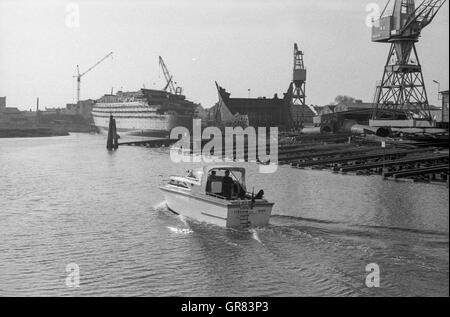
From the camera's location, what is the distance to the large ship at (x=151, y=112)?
164000mm

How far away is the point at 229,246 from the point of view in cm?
2633

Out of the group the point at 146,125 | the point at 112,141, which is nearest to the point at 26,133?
the point at 146,125

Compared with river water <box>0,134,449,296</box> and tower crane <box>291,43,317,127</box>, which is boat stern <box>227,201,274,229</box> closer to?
A: river water <box>0,134,449,296</box>

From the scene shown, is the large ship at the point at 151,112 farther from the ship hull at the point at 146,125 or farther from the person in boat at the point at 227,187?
the person in boat at the point at 227,187

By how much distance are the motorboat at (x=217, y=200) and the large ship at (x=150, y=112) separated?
128m

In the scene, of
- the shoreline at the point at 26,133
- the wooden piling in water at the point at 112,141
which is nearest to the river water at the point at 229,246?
the wooden piling in water at the point at 112,141

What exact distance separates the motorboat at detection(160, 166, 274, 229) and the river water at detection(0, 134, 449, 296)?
0.63 m

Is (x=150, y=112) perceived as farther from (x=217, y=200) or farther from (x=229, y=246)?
(x=229, y=246)

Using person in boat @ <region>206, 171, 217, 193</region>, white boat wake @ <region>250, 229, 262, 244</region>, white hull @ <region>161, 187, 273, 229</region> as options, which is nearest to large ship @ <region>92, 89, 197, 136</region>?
person in boat @ <region>206, 171, 217, 193</region>

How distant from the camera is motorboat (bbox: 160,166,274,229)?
1129 inches

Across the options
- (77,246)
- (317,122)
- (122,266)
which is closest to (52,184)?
(77,246)
